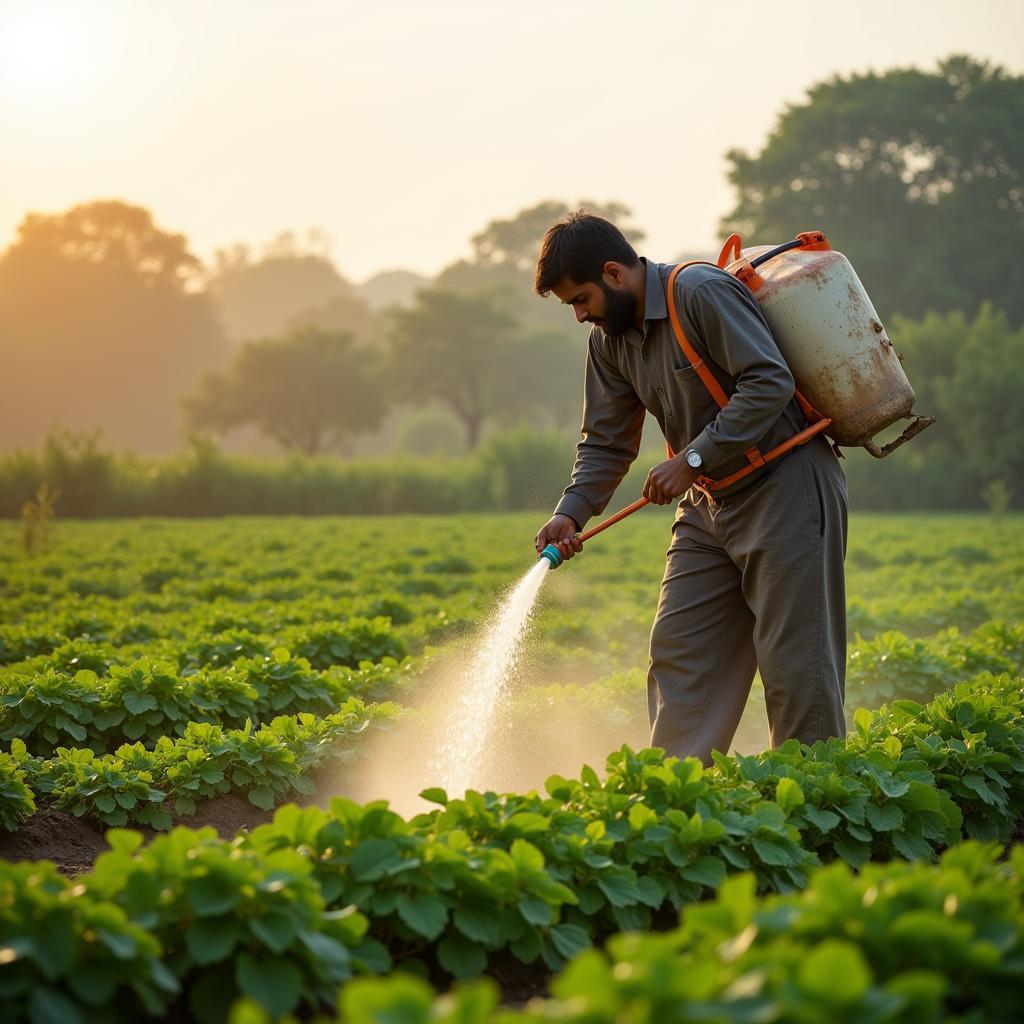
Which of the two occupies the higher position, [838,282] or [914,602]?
[838,282]

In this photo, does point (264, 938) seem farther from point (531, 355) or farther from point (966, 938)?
point (531, 355)

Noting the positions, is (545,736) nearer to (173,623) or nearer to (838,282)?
(838,282)

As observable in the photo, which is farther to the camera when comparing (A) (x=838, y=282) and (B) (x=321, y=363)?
(B) (x=321, y=363)

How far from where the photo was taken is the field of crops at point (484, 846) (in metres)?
2.17

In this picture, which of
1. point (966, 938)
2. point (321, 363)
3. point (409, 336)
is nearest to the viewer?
point (966, 938)

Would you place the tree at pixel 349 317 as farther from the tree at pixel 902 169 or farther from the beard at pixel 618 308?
the beard at pixel 618 308

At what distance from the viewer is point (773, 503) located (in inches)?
160

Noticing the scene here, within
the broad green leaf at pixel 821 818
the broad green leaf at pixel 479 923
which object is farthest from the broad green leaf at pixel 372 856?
the broad green leaf at pixel 821 818

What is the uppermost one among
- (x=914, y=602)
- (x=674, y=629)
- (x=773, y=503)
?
(x=773, y=503)

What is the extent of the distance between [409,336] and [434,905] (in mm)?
59425

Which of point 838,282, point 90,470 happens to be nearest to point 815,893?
point 838,282

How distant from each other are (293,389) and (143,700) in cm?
5298

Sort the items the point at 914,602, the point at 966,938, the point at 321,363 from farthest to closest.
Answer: the point at 321,363
the point at 914,602
the point at 966,938

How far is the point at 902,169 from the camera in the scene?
4997 centimetres
